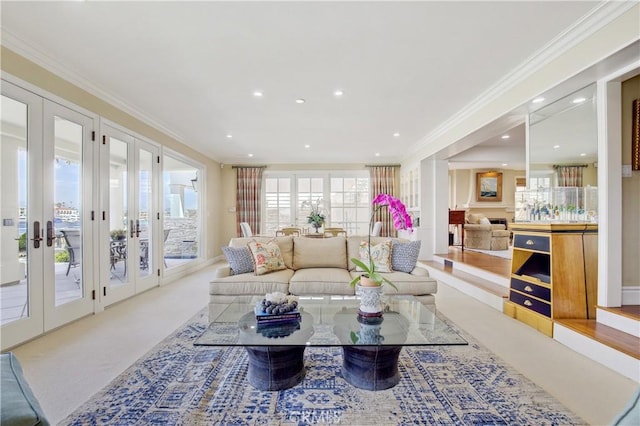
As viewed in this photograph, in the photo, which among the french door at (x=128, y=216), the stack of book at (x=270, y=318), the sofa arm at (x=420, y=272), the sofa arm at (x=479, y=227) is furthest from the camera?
the sofa arm at (x=479, y=227)

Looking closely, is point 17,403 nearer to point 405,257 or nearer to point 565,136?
point 405,257

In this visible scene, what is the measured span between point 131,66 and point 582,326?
4.82 metres

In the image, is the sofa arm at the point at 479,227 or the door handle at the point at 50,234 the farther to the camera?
the sofa arm at the point at 479,227

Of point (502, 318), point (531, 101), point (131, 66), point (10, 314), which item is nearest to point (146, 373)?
point (10, 314)

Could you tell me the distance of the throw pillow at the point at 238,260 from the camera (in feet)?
11.4

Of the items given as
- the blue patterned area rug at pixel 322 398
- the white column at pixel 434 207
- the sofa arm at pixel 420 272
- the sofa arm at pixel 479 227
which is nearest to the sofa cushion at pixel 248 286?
the blue patterned area rug at pixel 322 398

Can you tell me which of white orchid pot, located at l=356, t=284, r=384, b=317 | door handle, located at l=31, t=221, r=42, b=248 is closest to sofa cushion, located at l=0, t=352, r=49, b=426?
white orchid pot, located at l=356, t=284, r=384, b=317

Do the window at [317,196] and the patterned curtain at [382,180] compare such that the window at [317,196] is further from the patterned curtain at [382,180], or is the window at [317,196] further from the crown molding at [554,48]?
the crown molding at [554,48]

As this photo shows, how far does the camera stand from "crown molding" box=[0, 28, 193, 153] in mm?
2516

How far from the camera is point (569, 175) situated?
316 cm

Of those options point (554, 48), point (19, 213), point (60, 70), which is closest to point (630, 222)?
point (554, 48)

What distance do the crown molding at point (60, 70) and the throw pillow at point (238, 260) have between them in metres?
2.34

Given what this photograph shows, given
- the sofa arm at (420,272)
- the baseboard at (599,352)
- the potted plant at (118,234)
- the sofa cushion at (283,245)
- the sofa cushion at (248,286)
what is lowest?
the baseboard at (599,352)

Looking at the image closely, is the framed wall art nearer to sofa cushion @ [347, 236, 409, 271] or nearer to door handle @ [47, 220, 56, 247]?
sofa cushion @ [347, 236, 409, 271]
